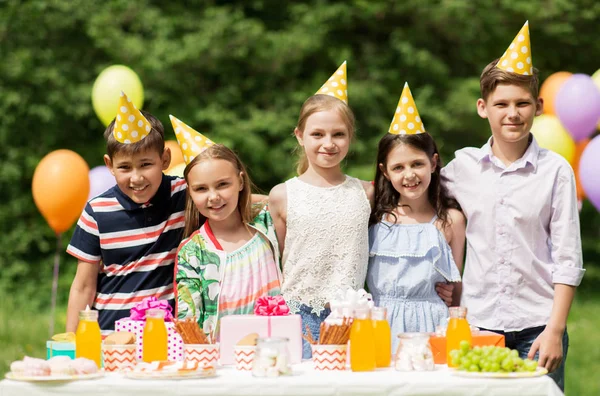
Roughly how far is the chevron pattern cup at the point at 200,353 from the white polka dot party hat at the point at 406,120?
1.40 metres

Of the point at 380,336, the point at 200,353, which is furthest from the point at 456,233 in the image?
the point at 200,353

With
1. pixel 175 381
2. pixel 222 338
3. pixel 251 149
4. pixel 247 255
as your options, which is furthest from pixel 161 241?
pixel 251 149

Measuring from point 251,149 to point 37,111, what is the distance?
2.96 m

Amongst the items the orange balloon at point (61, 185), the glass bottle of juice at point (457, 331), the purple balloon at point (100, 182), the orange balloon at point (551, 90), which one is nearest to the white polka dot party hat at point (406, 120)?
the glass bottle of juice at point (457, 331)

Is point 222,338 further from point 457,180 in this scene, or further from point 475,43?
point 475,43

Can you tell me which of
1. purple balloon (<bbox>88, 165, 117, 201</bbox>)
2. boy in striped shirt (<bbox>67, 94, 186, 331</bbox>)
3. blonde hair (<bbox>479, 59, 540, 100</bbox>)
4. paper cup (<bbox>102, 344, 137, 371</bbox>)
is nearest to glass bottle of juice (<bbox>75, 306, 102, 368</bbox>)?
paper cup (<bbox>102, 344, 137, 371</bbox>)

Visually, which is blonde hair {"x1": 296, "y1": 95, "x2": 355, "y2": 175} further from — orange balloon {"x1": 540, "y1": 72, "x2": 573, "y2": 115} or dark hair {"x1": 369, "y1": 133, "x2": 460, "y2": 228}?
orange balloon {"x1": 540, "y1": 72, "x2": 573, "y2": 115}

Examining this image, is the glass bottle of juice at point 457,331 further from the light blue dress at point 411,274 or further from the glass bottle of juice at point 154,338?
the glass bottle of juice at point 154,338

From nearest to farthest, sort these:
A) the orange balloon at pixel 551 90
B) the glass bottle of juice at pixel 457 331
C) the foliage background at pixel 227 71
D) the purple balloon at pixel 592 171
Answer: the glass bottle of juice at pixel 457 331
the purple balloon at pixel 592 171
the orange balloon at pixel 551 90
the foliage background at pixel 227 71

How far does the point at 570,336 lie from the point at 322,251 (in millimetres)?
6135

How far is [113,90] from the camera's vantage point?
7406 millimetres

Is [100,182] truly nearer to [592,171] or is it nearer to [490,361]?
[592,171]

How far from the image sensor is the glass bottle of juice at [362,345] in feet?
10.2

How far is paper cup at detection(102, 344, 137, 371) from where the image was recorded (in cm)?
317
